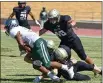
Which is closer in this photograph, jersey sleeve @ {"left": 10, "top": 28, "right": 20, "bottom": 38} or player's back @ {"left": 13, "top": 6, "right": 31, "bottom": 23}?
jersey sleeve @ {"left": 10, "top": 28, "right": 20, "bottom": 38}

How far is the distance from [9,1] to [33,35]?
37.6 metres

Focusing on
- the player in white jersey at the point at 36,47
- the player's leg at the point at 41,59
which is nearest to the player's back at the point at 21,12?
the player in white jersey at the point at 36,47

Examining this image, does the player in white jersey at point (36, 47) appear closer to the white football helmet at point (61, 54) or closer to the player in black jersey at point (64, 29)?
the white football helmet at point (61, 54)

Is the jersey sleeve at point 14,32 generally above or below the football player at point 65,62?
above

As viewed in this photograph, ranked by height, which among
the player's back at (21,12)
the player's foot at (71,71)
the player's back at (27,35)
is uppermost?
the player's back at (27,35)

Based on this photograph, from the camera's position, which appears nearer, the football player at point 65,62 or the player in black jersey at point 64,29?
the football player at point 65,62

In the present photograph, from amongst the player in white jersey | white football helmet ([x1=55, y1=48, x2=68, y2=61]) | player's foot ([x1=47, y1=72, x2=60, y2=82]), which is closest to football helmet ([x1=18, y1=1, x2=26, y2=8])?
the player in white jersey

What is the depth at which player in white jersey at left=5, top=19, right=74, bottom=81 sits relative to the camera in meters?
8.87

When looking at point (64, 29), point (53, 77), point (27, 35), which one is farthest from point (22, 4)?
point (53, 77)

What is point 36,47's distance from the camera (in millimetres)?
8984

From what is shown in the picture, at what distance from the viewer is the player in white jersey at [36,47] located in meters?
8.87

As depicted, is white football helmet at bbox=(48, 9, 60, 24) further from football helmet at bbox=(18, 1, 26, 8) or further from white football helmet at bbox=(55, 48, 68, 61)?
football helmet at bbox=(18, 1, 26, 8)

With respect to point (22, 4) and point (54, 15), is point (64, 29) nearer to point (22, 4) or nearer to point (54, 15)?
point (54, 15)

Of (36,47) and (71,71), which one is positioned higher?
(36,47)
